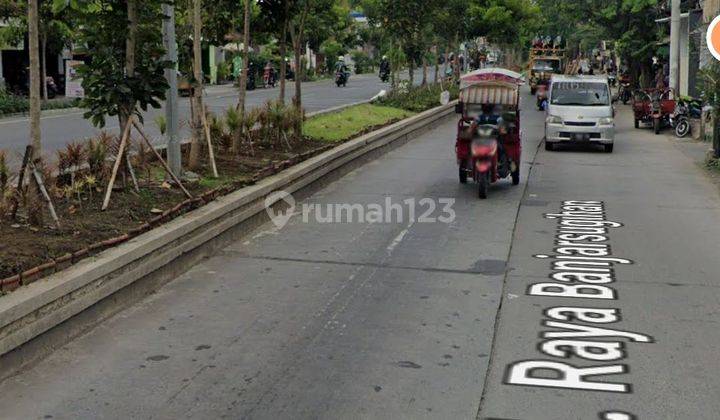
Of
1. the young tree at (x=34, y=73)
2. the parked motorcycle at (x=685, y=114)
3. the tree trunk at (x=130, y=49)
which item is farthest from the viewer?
the parked motorcycle at (x=685, y=114)

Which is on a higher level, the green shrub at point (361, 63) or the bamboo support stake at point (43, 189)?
Result: the green shrub at point (361, 63)

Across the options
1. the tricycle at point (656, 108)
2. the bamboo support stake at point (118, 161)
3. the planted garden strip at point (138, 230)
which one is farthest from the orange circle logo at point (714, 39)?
the tricycle at point (656, 108)

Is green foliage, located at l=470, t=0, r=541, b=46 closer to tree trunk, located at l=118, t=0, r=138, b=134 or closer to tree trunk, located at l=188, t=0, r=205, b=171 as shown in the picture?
tree trunk, located at l=188, t=0, r=205, b=171

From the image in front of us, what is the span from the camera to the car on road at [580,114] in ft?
75.9

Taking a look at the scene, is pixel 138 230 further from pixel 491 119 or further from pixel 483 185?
pixel 491 119

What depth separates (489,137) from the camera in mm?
15297

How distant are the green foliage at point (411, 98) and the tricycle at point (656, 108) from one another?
6995 millimetres

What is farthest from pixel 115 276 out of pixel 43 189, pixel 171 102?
pixel 171 102

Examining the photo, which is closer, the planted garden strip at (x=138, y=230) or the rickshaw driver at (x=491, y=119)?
the planted garden strip at (x=138, y=230)

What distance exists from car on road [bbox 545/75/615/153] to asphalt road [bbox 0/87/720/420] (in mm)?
9865

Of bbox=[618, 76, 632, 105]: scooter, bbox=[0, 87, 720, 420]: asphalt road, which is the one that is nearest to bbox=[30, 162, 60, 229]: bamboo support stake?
bbox=[0, 87, 720, 420]: asphalt road

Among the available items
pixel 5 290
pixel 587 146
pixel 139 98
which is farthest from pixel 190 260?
pixel 587 146

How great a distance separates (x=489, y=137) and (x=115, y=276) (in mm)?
8438

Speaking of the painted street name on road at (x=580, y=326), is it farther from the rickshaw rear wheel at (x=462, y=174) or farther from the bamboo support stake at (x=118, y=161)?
the bamboo support stake at (x=118, y=161)
